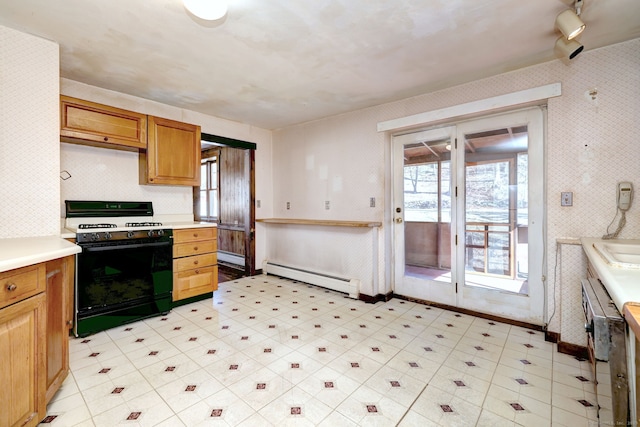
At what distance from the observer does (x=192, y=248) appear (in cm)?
345

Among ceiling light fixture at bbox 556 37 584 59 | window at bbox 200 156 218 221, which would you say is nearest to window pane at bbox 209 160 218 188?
window at bbox 200 156 218 221

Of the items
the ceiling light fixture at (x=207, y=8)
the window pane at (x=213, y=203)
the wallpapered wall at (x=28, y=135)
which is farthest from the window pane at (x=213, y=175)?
the ceiling light fixture at (x=207, y=8)

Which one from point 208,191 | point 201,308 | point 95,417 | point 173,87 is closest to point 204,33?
point 173,87

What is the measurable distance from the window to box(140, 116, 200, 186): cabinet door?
95.2 inches

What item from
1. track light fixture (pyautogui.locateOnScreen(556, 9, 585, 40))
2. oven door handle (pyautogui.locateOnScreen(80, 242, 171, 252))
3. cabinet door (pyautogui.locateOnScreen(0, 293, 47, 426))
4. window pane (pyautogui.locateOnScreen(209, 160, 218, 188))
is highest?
track light fixture (pyautogui.locateOnScreen(556, 9, 585, 40))

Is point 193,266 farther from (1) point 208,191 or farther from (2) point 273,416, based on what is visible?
(1) point 208,191

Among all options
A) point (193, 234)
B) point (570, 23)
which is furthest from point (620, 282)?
point (193, 234)

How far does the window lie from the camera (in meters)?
6.13

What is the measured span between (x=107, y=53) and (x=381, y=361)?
3.39 meters

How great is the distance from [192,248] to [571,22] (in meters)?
3.88

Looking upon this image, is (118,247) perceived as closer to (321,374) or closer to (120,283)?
(120,283)

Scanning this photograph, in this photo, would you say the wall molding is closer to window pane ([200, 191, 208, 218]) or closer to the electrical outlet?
the electrical outlet

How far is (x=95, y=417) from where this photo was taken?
5.31 feet

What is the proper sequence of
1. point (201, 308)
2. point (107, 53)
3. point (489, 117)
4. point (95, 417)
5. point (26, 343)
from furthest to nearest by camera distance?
1. point (201, 308)
2. point (489, 117)
3. point (107, 53)
4. point (95, 417)
5. point (26, 343)
